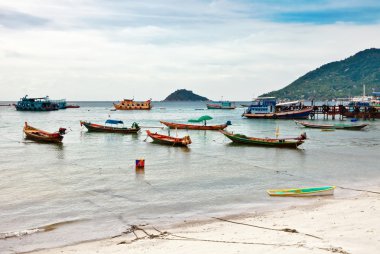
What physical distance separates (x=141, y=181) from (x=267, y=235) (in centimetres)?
1300

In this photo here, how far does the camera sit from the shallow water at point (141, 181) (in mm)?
16656

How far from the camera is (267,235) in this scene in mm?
13250

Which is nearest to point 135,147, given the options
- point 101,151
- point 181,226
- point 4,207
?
point 101,151

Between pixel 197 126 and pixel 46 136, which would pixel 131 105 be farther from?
pixel 46 136

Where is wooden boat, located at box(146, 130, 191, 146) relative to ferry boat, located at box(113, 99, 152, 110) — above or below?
below

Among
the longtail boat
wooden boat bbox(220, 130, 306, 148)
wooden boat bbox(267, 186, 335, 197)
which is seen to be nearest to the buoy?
wooden boat bbox(267, 186, 335, 197)

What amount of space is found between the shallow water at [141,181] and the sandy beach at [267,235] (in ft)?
4.58

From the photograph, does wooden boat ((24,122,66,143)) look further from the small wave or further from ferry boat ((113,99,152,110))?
ferry boat ((113,99,152,110))

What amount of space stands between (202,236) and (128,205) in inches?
260

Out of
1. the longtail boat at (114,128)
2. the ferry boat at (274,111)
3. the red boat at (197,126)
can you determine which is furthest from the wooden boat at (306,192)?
the ferry boat at (274,111)

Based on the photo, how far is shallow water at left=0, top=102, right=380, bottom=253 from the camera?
1666cm

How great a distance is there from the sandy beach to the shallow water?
140 centimetres

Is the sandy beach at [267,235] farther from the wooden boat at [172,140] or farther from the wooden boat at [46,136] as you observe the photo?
the wooden boat at [46,136]

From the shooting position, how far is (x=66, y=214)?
17.8 m
